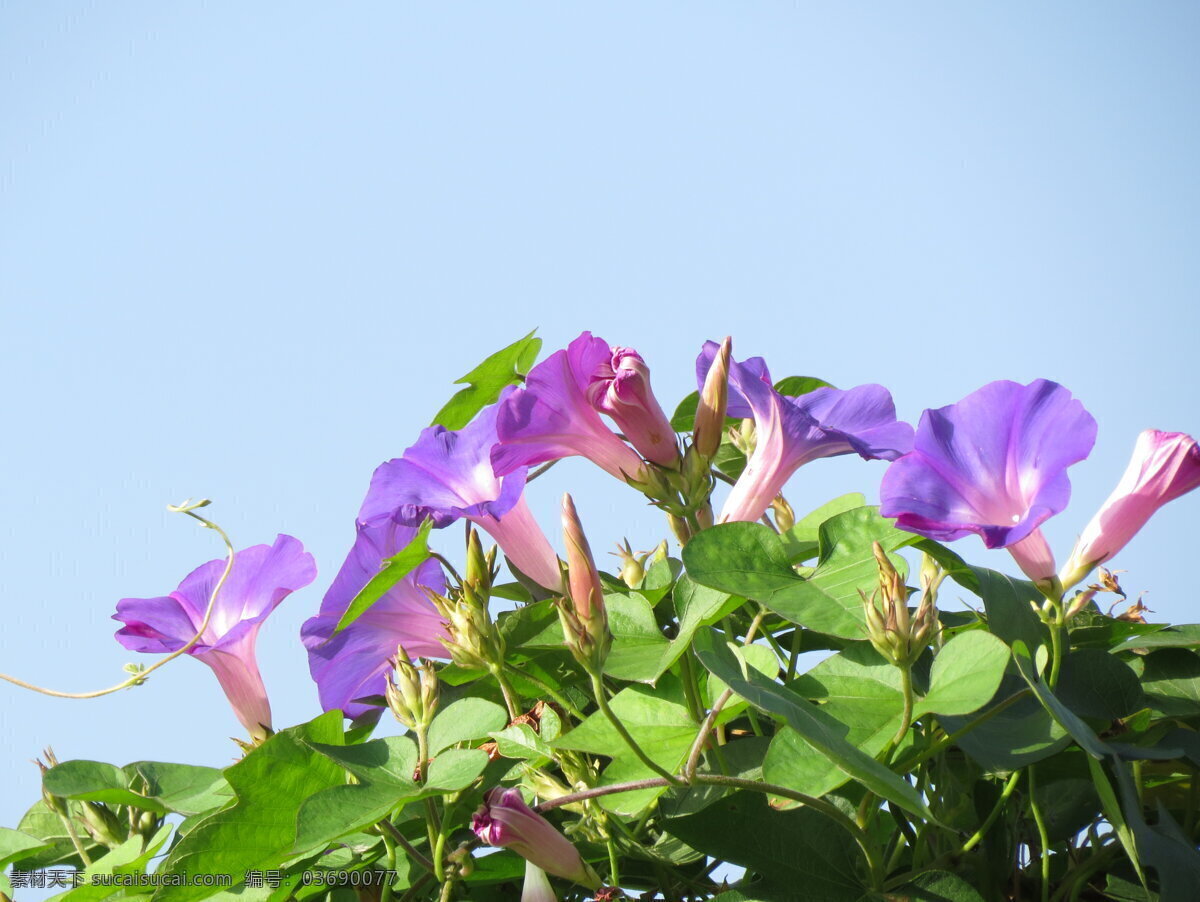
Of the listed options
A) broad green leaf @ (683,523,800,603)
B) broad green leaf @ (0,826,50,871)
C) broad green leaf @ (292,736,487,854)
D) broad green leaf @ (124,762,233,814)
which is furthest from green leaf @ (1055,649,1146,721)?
broad green leaf @ (0,826,50,871)

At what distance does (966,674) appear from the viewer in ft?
2.41

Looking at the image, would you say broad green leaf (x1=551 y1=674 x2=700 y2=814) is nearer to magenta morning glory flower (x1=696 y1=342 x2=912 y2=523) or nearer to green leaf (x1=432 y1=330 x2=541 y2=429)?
magenta morning glory flower (x1=696 y1=342 x2=912 y2=523)

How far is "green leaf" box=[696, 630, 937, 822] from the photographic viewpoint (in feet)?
1.98

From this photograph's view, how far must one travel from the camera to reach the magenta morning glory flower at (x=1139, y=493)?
2.63ft

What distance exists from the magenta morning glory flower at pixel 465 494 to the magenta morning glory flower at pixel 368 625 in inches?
1.8

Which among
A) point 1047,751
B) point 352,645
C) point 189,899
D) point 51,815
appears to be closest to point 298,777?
point 189,899

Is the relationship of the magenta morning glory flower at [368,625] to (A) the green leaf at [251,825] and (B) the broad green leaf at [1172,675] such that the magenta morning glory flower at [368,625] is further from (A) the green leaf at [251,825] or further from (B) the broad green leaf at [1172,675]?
(B) the broad green leaf at [1172,675]

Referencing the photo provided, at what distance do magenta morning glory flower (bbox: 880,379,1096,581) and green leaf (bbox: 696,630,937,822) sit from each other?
0.17 meters

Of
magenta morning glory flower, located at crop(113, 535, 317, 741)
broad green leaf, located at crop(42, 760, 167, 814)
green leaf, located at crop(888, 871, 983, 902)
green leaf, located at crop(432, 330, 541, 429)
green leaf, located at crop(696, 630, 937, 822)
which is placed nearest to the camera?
green leaf, located at crop(696, 630, 937, 822)

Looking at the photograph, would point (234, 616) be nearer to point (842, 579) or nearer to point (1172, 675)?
point (842, 579)

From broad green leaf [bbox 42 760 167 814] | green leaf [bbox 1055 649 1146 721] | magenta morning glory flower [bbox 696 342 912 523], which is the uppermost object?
magenta morning glory flower [bbox 696 342 912 523]

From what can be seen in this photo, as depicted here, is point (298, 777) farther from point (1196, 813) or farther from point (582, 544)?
point (1196, 813)

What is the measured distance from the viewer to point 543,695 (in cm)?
102

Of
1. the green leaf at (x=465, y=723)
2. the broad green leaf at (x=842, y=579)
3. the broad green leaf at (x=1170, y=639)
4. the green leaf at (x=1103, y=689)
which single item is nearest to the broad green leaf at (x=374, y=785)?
the green leaf at (x=465, y=723)
